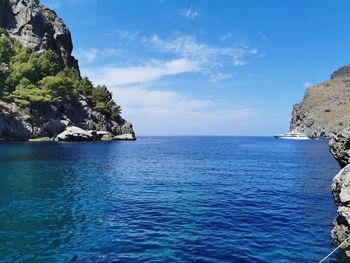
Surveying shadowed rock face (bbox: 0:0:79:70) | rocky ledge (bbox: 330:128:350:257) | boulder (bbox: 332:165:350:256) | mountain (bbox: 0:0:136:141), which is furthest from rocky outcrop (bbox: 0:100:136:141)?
boulder (bbox: 332:165:350:256)

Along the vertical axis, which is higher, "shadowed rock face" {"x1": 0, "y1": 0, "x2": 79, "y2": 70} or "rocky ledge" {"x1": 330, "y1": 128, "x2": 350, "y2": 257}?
"shadowed rock face" {"x1": 0, "y1": 0, "x2": 79, "y2": 70}

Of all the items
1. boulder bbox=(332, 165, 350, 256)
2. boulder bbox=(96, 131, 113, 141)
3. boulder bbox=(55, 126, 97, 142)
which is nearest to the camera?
boulder bbox=(332, 165, 350, 256)

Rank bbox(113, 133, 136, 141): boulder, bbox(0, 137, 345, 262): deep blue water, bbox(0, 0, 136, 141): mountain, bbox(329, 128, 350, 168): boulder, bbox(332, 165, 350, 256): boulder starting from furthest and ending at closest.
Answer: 1. bbox(113, 133, 136, 141): boulder
2. bbox(0, 0, 136, 141): mountain
3. bbox(329, 128, 350, 168): boulder
4. bbox(0, 137, 345, 262): deep blue water
5. bbox(332, 165, 350, 256): boulder

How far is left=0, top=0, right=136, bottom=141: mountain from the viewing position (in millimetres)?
121750

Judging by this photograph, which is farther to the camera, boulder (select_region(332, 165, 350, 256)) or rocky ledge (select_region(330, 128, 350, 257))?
rocky ledge (select_region(330, 128, 350, 257))

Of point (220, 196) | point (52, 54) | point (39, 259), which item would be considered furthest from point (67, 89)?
point (39, 259)

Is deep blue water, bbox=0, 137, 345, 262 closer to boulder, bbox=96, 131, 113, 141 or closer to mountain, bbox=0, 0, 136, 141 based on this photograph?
mountain, bbox=0, 0, 136, 141

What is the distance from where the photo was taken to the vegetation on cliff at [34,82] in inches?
4796

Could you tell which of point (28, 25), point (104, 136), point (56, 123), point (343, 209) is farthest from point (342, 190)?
point (28, 25)

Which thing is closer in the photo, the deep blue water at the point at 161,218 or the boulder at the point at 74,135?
the deep blue water at the point at 161,218

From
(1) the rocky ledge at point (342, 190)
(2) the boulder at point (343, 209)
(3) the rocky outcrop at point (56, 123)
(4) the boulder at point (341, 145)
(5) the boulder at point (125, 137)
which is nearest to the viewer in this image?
(2) the boulder at point (343, 209)

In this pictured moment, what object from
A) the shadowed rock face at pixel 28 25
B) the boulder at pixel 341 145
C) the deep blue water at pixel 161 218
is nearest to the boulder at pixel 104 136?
the shadowed rock face at pixel 28 25

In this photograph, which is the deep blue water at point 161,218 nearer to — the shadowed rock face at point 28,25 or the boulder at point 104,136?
the boulder at point 104,136

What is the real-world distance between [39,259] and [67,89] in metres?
134
